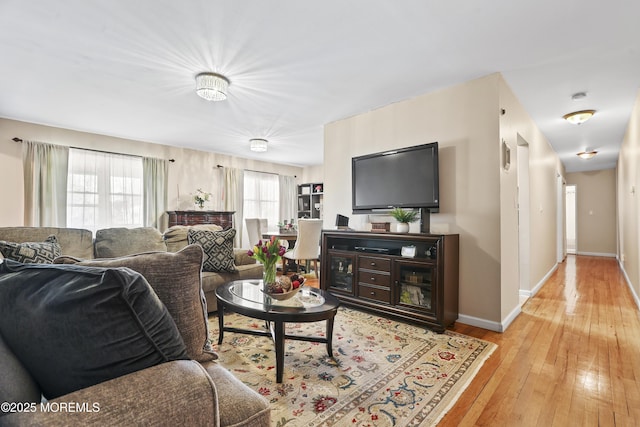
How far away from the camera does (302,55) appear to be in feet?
8.59

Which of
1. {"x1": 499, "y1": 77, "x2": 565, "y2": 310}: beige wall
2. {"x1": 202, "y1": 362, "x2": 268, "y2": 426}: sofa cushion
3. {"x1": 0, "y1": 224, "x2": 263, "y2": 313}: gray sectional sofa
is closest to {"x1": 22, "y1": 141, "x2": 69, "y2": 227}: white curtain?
{"x1": 0, "y1": 224, "x2": 263, "y2": 313}: gray sectional sofa

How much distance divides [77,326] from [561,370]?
2.72 m

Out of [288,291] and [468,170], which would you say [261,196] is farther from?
[288,291]

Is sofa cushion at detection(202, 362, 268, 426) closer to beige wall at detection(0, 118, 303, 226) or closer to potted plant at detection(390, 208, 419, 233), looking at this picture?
potted plant at detection(390, 208, 419, 233)

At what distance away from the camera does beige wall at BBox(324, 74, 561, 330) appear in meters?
2.83

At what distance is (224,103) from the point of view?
3766 mm

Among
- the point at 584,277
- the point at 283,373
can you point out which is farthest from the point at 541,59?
the point at 584,277

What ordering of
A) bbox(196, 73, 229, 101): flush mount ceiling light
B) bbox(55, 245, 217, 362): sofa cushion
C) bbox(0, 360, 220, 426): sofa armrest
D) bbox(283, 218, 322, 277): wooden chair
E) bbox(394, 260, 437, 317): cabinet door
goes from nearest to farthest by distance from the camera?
1. bbox(0, 360, 220, 426): sofa armrest
2. bbox(55, 245, 217, 362): sofa cushion
3. bbox(394, 260, 437, 317): cabinet door
4. bbox(196, 73, 229, 101): flush mount ceiling light
5. bbox(283, 218, 322, 277): wooden chair

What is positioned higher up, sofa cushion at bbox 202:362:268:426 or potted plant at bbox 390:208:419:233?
potted plant at bbox 390:208:419:233

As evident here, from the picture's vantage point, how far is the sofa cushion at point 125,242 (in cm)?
311

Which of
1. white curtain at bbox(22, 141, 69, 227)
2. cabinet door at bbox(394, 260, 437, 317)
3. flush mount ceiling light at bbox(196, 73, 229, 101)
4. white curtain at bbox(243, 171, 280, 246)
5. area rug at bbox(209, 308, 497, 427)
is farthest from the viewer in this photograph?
white curtain at bbox(243, 171, 280, 246)

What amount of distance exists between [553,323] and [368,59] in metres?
3.06

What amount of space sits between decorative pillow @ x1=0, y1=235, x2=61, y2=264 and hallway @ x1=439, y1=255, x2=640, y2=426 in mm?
2890

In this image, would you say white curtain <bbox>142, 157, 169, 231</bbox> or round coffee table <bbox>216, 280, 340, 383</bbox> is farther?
white curtain <bbox>142, 157, 169, 231</bbox>
